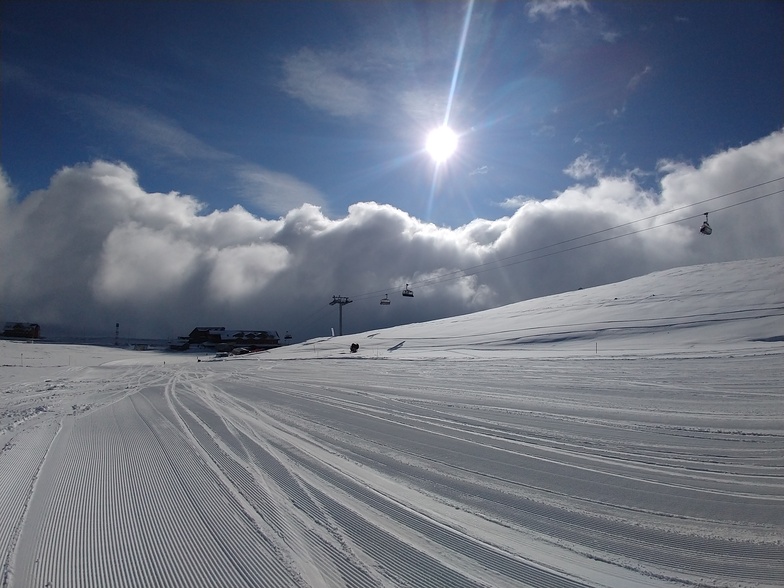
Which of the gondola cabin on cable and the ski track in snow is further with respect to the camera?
the gondola cabin on cable

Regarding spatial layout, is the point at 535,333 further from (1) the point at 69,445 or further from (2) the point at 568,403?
(1) the point at 69,445

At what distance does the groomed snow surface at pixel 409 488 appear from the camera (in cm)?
362

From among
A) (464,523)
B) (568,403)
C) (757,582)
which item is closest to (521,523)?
(464,523)

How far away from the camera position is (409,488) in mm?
5402

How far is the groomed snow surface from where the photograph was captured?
362 centimetres

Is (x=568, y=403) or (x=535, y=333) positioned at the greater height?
(x=535, y=333)

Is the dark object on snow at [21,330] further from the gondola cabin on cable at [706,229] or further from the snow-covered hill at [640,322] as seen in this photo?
the gondola cabin on cable at [706,229]

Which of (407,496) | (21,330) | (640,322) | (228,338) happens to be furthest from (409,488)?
(21,330)

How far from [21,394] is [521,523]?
1789cm

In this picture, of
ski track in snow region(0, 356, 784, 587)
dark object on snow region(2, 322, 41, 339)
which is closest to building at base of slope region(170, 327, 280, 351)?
dark object on snow region(2, 322, 41, 339)

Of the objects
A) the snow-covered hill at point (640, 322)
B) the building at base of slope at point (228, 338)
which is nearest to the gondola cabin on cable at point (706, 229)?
the snow-covered hill at point (640, 322)

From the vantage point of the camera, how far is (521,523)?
438 centimetres

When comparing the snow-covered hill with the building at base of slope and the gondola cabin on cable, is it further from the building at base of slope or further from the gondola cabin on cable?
the building at base of slope

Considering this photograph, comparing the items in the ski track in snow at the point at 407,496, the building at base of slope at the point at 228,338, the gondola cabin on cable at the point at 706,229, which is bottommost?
the ski track in snow at the point at 407,496
